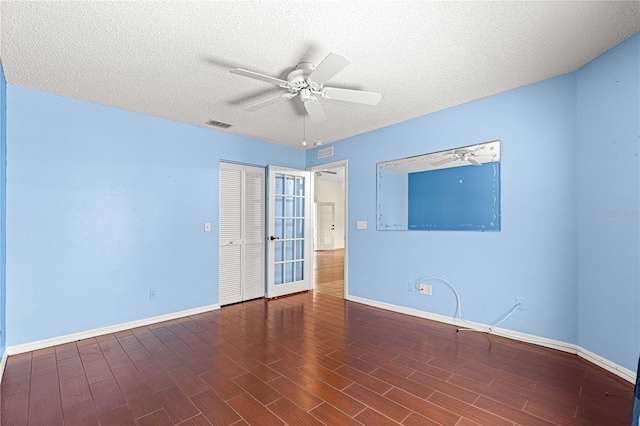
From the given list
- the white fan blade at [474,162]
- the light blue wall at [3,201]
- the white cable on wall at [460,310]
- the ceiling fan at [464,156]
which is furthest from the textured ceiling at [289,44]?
the white cable on wall at [460,310]

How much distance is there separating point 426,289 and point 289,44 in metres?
3.17

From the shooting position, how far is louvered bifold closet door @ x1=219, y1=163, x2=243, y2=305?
14.7 feet

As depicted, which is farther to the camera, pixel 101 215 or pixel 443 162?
pixel 443 162

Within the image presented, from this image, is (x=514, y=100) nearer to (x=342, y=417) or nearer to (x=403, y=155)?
(x=403, y=155)

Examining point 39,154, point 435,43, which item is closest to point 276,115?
point 435,43

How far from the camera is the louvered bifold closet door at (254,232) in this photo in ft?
15.7

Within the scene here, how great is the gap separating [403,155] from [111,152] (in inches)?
144

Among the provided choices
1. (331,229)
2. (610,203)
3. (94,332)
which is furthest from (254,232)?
(331,229)

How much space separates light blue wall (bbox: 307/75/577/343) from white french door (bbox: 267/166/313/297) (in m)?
1.88

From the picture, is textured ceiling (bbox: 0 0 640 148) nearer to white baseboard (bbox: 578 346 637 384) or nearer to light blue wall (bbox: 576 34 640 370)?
light blue wall (bbox: 576 34 640 370)

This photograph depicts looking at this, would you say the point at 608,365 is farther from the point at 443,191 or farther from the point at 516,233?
the point at 443,191

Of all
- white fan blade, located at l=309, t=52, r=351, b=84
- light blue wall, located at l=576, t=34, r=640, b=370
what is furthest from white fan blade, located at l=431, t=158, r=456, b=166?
white fan blade, located at l=309, t=52, r=351, b=84

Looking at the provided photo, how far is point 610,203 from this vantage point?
2396 mm

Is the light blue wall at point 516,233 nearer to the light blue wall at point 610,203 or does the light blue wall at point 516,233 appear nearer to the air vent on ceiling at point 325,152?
the light blue wall at point 610,203
